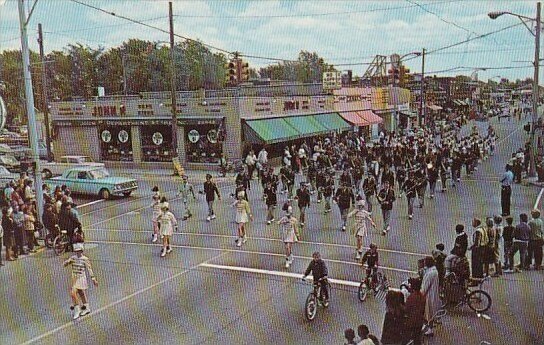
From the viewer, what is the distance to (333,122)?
42.8 m

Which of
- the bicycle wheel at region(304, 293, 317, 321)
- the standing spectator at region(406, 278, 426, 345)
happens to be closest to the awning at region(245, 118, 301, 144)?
the bicycle wheel at region(304, 293, 317, 321)

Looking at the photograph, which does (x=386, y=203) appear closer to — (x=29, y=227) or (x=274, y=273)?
(x=274, y=273)

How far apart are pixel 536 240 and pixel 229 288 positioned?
6609 mm

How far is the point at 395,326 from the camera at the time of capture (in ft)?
25.3

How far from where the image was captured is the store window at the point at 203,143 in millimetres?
32500

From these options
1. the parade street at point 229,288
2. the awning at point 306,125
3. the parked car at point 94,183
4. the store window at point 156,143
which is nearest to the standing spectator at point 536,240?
the parade street at point 229,288

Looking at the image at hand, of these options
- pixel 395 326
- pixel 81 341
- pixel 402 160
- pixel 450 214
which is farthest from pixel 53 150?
pixel 395 326

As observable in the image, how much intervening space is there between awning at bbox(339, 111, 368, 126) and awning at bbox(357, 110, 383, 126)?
0.80m

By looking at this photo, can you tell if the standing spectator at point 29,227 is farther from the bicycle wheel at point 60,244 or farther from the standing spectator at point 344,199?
the standing spectator at point 344,199

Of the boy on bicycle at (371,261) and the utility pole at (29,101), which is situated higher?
the utility pole at (29,101)

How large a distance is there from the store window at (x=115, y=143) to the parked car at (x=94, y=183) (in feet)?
36.4

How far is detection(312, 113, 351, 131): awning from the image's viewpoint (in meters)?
41.2

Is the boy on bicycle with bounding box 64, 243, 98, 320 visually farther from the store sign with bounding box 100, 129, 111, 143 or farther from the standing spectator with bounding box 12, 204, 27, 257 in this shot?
the store sign with bounding box 100, 129, 111, 143

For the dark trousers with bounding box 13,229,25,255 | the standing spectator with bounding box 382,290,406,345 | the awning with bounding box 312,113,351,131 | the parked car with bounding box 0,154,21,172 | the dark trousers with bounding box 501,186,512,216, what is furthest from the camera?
the awning with bounding box 312,113,351,131
